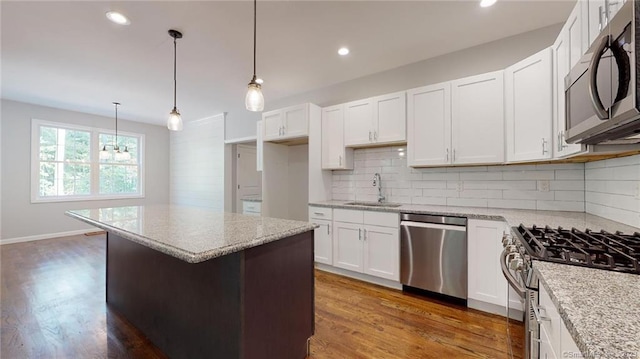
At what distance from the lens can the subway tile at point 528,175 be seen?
2477 millimetres

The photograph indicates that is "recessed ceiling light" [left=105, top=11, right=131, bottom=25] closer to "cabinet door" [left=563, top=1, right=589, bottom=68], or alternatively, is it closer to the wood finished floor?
the wood finished floor

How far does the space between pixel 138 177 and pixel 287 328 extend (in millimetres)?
Result: 6704

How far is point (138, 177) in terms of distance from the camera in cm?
657

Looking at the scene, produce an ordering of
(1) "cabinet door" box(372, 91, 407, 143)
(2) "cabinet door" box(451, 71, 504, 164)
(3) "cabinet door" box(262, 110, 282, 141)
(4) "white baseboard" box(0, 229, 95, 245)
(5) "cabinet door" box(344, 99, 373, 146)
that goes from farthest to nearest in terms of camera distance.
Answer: (4) "white baseboard" box(0, 229, 95, 245), (3) "cabinet door" box(262, 110, 282, 141), (5) "cabinet door" box(344, 99, 373, 146), (1) "cabinet door" box(372, 91, 407, 143), (2) "cabinet door" box(451, 71, 504, 164)

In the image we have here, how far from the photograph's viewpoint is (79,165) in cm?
563

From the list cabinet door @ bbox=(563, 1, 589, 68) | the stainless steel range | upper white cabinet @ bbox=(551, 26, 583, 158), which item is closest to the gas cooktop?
the stainless steel range

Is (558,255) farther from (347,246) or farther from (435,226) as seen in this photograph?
(347,246)

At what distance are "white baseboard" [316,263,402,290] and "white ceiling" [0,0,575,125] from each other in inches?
103

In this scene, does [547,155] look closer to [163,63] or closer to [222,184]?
[163,63]

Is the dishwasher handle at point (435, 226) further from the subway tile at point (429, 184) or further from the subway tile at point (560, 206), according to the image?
the subway tile at point (560, 206)

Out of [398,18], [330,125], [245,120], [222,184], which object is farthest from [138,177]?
[398,18]

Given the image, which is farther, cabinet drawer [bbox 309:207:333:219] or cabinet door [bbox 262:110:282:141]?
cabinet door [bbox 262:110:282:141]

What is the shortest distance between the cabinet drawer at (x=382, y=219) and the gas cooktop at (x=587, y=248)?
128 cm

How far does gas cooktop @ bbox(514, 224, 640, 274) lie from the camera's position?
0.98 m
